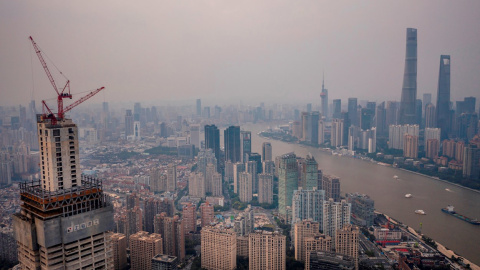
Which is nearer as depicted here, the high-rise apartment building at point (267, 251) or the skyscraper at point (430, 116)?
the high-rise apartment building at point (267, 251)

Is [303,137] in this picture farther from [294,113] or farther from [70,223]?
[70,223]

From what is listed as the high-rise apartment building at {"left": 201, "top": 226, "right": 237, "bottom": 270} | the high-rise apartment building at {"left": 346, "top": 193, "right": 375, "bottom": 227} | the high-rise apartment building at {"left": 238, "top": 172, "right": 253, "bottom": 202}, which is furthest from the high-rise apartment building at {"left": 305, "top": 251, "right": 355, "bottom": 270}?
the high-rise apartment building at {"left": 238, "top": 172, "right": 253, "bottom": 202}

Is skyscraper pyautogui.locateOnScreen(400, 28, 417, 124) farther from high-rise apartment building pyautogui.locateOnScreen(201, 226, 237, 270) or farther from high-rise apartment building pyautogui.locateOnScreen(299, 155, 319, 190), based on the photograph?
high-rise apartment building pyautogui.locateOnScreen(201, 226, 237, 270)

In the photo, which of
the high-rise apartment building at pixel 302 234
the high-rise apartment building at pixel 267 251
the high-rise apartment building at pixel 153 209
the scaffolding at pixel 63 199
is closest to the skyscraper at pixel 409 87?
the high-rise apartment building at pixel 302 234

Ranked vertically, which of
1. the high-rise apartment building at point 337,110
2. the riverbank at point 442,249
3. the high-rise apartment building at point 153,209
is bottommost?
the riverbank at point 442,249

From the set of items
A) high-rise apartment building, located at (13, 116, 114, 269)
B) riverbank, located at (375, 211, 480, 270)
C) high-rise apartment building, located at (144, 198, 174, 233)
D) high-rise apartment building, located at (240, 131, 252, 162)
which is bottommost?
riverbank, located at (375, 211, 480, 270)

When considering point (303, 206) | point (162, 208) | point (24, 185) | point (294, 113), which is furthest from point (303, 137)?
point (24, 185)

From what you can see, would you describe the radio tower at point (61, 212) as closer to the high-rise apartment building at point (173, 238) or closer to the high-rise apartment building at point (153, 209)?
the high-rise apartment building at point (173, 238)

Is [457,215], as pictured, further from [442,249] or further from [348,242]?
[348,242]
